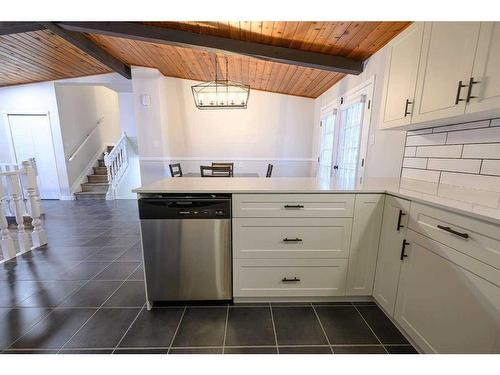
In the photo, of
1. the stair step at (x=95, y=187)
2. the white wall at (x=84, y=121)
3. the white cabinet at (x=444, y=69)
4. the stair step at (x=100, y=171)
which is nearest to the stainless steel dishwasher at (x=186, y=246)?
the white cabinet at (x=444, y=69)

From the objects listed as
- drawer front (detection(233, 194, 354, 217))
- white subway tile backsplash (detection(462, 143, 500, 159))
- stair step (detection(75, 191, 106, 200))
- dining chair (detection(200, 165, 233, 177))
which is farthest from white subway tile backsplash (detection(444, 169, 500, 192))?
stair step (detection(75, 191, 106, 200))

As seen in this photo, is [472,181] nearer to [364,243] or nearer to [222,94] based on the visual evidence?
[364,243]

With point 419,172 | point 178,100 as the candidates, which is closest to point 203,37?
point 178,100

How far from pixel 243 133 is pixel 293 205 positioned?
155 inches

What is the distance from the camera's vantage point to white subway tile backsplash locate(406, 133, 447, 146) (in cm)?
164

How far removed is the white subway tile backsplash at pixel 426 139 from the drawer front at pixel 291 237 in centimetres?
98

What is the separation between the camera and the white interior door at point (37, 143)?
488 centimetres

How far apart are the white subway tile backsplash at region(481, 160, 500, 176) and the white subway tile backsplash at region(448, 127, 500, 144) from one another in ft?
0.41

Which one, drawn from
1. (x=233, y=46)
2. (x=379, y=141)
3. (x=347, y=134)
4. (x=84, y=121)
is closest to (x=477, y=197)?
(x=379, y=141)

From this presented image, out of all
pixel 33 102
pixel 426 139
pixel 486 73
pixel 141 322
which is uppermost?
pixel 33 102

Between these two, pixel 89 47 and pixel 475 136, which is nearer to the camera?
pixel 475 136

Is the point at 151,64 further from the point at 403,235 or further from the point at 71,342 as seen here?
the point at 403,235

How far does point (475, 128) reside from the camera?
138cm

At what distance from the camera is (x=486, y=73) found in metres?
1.05
